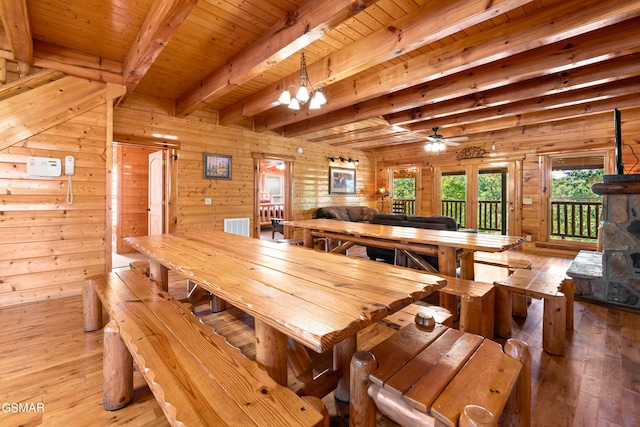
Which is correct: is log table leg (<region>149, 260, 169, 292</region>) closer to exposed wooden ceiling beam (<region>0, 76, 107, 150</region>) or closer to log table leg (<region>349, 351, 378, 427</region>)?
log table leg (<region>349, 351, 378, 427</region>)

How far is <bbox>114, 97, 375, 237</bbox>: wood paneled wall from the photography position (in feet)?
14.3

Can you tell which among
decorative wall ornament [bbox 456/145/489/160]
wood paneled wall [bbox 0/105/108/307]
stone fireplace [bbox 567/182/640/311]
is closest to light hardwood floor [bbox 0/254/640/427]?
stone fireplace [bbox 567/182/640/311]

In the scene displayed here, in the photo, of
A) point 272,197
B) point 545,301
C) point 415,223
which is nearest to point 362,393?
point 545,301

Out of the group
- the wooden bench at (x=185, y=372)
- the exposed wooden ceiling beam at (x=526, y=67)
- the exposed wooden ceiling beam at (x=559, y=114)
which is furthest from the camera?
the exposed wooden ceiling beam at (x=559, y=114)

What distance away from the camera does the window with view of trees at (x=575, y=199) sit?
227 inches

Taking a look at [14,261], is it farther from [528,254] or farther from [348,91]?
[528,254]

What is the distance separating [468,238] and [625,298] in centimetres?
190

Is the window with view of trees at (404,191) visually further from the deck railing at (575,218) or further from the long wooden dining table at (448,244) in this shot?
the long wooden dining table at (448,244)

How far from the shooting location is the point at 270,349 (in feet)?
4.04

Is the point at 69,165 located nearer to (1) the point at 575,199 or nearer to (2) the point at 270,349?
(2) the point at 270,349

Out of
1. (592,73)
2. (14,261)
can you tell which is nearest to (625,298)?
(592,73)

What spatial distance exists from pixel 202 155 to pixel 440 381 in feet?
16.1

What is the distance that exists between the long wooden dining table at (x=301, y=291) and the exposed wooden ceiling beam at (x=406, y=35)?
195cm

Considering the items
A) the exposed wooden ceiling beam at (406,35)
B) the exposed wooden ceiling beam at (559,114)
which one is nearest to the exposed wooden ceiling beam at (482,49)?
the exposed wooden ceiling beam at (406,35)
